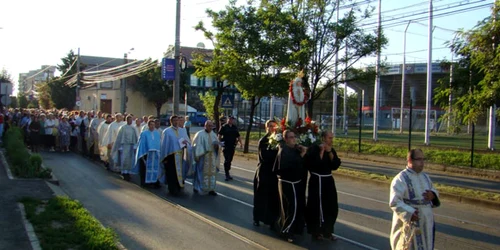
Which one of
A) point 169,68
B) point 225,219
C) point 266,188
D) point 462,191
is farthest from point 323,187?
point 169,68

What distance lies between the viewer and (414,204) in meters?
5.25

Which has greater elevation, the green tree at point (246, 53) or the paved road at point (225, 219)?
the green tree at point (246, 53)

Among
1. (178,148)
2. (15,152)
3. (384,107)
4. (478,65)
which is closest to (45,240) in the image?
(178,148)

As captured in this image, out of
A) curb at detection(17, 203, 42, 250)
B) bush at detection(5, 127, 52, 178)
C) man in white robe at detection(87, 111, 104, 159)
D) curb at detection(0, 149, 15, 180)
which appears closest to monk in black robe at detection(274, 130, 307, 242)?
curb at detection(17, 203, 42, 250)

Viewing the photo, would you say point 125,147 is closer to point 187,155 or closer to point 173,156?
point 187,155

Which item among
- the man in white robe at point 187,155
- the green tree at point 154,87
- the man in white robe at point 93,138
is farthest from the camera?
the green tree at point 154,87

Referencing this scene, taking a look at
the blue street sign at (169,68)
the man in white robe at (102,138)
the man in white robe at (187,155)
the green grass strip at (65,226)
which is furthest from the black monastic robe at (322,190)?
the blue street sign at (169,68)

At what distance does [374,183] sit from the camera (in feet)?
50.7

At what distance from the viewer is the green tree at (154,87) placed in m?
57.9

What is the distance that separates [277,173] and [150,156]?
5.83 metres

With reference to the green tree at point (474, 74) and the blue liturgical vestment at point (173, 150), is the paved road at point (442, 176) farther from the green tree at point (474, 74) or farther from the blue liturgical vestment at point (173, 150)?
the blue liturgical vestment at point (173, 150)

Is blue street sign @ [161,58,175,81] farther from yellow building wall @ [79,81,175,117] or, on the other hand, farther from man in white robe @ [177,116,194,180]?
yellow building wall @ [79,81,175,117]

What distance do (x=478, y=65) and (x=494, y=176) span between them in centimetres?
706

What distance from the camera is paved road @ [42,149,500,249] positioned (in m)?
7.83
